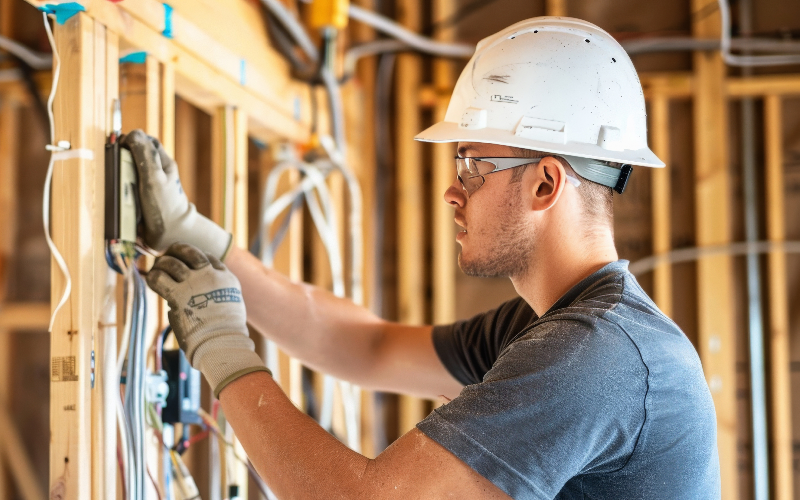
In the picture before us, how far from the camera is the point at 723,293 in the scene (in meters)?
2.95

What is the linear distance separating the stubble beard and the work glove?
18.1 inches

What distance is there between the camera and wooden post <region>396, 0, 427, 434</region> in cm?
312

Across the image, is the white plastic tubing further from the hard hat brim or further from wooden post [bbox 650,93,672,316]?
wooden post [bbox 650,93,672,316]

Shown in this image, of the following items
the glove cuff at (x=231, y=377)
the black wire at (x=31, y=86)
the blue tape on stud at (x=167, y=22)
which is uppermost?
the black wire at (x=31, y=86)

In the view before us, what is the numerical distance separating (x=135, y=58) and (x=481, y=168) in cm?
71

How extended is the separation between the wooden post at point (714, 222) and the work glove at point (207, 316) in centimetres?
225

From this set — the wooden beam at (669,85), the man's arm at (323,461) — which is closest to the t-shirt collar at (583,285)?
the man's arm at (323,461)

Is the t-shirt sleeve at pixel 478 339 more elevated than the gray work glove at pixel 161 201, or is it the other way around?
the gray work glove at pixel 161 201

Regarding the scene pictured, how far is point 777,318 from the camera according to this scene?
2914mm

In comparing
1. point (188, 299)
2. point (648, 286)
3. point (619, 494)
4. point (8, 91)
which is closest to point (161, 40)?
point (188, 299)

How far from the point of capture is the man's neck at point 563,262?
134cm

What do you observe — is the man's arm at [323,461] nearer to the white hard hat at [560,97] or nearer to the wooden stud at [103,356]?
the wooden stud at [103,356]

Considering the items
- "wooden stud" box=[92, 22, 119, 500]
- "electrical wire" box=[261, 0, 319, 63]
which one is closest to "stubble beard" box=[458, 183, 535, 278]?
"wooden stud" box=[92, 22, 119, 500]

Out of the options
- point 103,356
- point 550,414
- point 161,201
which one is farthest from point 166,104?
point 550,414
